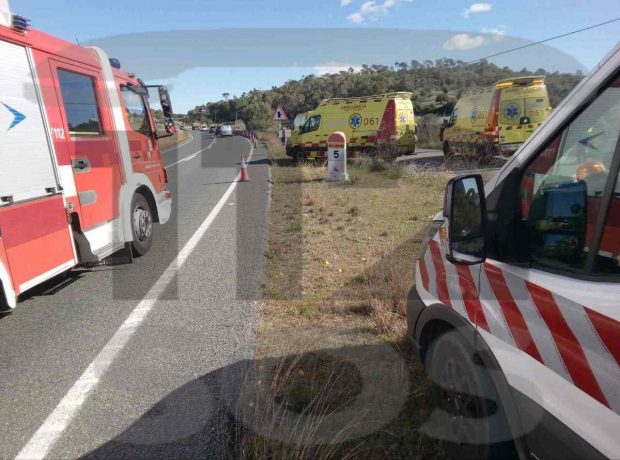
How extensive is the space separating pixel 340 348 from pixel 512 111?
1382 cm

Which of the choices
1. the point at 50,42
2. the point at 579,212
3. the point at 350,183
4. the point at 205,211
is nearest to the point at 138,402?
the point at 579,212

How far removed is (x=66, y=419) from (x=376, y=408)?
203 centimetres

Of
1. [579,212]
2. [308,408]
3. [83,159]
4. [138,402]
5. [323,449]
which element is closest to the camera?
[579,212]

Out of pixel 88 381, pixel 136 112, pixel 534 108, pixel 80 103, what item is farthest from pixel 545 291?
pixel 534 108

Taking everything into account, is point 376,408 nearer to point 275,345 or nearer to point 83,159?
point 275,345

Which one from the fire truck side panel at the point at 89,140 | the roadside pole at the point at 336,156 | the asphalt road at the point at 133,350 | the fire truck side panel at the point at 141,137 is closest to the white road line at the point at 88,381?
the asphalt road at the point at 133,350

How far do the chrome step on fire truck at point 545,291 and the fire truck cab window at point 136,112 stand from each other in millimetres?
5817

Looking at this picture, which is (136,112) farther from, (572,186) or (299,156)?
(299,156)

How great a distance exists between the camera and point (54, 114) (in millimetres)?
4652

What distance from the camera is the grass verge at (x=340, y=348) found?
2.51 meters

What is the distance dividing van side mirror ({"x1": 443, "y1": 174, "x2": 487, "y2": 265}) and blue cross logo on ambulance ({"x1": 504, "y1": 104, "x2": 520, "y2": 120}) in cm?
1453

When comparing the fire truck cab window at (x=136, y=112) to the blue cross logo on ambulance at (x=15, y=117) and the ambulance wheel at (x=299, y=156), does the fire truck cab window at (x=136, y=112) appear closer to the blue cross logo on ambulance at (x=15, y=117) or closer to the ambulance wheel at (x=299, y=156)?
the blue cross logo on ambulance at (x=15, y=117)

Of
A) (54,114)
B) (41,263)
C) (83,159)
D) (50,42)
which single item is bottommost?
(41,263)

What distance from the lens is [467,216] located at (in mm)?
1970
